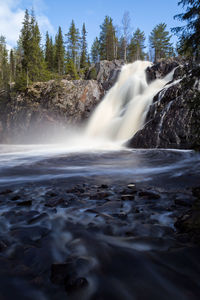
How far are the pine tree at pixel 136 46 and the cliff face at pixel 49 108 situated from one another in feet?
99.3

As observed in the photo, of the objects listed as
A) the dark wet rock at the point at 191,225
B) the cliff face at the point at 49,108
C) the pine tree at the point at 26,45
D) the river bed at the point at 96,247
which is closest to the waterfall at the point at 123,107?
the cliff face at the point at 49,108

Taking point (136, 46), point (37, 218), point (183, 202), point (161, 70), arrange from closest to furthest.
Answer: point (37, 218), point (183, 202), point (161, 70), point (136, 46)

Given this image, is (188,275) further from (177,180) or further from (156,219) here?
(177,180)

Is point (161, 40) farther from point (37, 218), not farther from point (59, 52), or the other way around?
point (37, 218)

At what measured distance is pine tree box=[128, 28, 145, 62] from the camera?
48188 mm

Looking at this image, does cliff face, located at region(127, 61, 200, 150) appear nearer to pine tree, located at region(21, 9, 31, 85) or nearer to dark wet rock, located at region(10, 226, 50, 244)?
dark wet rock, located at region(10, 226, 50, 244)

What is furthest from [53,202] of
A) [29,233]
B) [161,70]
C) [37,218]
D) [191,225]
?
[161,70]

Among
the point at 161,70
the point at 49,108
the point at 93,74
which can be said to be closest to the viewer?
the point at 161,70

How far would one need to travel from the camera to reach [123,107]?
18234 millimetres

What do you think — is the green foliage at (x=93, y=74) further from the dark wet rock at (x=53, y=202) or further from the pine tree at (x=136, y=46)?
the dark wet rock at (x=53, y=202)

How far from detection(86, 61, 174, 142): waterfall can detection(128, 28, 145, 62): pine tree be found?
1142 inches

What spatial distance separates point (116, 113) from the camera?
715 inches

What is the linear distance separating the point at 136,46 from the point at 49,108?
128 feet

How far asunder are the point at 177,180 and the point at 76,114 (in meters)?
16.8
